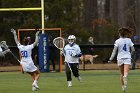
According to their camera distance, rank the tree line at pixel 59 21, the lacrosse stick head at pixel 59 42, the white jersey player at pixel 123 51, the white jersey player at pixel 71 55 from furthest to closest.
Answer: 1. the tree line at pixel 59 21
2. the lacrosse stick head at pixel 59 42
3. the white jersey player at pixel 71 55
4. the white jersey player at pixel 123 51

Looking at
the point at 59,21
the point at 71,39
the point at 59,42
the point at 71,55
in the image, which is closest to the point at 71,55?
the point at 71,55

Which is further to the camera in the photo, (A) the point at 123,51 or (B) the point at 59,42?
(B) the point at 59,42

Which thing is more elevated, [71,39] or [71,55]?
[71,39]

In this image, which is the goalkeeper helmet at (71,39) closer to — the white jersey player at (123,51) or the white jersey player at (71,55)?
the white jersey player at (71,55)

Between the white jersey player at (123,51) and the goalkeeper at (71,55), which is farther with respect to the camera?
the goalkeeper at (71,55)

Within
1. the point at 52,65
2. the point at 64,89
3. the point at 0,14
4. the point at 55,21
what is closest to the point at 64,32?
the point at 55,21

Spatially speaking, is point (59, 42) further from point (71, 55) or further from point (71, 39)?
point (71, 39)

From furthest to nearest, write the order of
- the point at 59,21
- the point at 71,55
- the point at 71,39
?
the point at 59,21, the point at 71,55, the point at 71,39

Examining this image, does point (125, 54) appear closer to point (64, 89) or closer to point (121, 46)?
point (121, 46)

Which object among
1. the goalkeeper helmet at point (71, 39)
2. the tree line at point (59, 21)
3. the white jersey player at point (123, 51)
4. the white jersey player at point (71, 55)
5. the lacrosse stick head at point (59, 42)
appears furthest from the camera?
the tree line at point (59, 21)

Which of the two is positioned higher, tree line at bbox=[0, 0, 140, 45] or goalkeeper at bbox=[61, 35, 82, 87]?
tree line at bbox=[0, 0, 140, 45]

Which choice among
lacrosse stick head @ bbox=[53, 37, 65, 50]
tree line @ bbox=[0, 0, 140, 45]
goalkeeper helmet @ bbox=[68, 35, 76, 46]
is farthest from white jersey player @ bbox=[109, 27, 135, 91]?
tree line @ bbox=[0, 0, 140, 45]

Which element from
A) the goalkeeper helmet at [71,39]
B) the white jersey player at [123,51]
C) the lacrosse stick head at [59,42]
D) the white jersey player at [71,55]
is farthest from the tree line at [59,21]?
the white jersey player at [123,51]

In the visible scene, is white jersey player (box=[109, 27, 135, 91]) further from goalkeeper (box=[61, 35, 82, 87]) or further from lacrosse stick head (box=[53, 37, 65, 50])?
lacrosse stick head (box=[53, 37, 65, 50])
